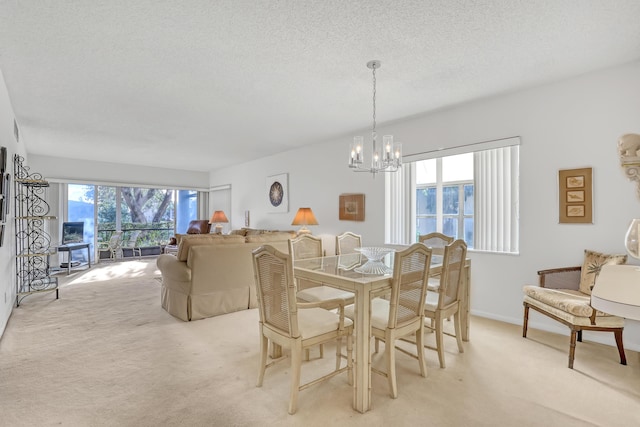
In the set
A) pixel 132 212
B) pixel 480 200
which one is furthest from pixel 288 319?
pixel 132 212

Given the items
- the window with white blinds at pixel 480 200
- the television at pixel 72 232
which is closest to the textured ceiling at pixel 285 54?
the window with white blinds at pixel 480 200

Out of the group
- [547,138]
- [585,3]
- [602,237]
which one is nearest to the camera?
[585,3]

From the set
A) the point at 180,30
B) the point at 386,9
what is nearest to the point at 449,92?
the point at 386,9

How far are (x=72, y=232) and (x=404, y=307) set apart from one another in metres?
7.68

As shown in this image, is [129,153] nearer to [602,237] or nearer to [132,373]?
[132,373]

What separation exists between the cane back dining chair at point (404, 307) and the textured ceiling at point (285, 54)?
158 centimetres

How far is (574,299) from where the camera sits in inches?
99.6

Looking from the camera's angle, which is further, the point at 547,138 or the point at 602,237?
the point at 547,138

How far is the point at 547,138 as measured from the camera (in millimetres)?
3189

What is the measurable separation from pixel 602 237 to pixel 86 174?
30.1 ft

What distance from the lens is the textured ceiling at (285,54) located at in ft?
6.73

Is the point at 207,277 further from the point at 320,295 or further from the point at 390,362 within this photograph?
the point at 390,362

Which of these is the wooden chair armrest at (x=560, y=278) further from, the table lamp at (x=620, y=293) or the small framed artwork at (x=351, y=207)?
the table lamp at (x=620, y=293)

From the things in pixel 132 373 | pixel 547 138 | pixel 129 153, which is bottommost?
pixel 132 373
